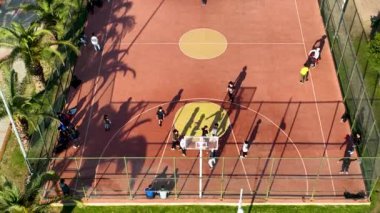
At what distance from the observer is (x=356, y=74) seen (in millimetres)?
27438

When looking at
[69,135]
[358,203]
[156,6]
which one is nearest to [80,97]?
[69,135]

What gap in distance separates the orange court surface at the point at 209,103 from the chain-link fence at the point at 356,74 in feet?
2.28

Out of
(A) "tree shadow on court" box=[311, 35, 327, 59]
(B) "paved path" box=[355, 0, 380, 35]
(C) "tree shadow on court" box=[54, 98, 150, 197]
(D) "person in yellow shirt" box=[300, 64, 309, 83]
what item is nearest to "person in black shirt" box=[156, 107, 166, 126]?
(C) "tree shadow on court" box=[54, 98, 150, 197]

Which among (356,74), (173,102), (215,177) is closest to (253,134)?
(215,177)

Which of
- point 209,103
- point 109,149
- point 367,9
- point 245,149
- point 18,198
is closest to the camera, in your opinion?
point 18,198

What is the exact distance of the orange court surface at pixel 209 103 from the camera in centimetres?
2472

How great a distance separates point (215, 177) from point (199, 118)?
14.1 ft

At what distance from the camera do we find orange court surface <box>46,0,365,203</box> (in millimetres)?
24719

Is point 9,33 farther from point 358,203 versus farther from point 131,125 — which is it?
point 358,203

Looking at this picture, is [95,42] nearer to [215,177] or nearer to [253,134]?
[253,134]

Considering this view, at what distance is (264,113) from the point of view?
1113 inches

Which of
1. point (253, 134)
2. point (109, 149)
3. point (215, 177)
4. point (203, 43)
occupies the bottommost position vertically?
point (215, 177)

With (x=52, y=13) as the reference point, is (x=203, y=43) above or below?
above

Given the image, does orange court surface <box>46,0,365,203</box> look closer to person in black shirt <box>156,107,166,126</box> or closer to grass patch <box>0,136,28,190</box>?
person in black shirt <box>156,107,166,126</box>
